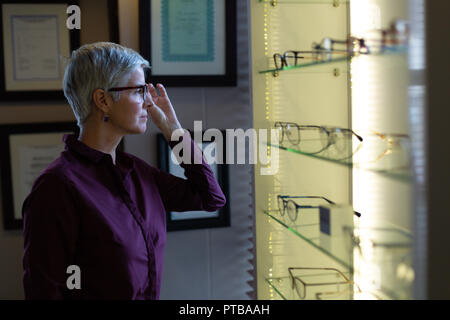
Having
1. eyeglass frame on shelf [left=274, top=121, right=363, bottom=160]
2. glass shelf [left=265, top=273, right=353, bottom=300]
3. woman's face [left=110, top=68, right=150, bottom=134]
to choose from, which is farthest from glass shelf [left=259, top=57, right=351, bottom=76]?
glass shelf [left=265, top=273, right=353, bottom=300]

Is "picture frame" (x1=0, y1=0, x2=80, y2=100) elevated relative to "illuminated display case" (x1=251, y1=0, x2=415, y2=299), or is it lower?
elevated

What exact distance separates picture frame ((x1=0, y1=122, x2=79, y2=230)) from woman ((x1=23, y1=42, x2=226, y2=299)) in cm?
82

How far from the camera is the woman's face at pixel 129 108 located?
5.15ft

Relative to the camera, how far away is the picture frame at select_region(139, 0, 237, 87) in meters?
2.31

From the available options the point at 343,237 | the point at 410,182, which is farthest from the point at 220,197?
the point at 410,182

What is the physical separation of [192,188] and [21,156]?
1.02 metres

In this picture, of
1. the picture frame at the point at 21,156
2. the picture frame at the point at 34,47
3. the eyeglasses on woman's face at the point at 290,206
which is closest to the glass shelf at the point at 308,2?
the eyeglasses on woman's face at the point at 290,206

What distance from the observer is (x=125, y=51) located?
1.57 metres

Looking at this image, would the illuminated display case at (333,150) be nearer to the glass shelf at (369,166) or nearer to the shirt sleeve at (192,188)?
the glass shelf at (369,166)

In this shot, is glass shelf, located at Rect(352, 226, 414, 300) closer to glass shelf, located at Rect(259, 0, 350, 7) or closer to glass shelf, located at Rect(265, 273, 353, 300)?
glass shelf, located at Rect(265, 273, 353, 300)

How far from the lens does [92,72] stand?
152 centimetres

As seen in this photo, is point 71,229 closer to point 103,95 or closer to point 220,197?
point 103,95

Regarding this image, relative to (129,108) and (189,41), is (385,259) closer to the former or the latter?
(129,108)
